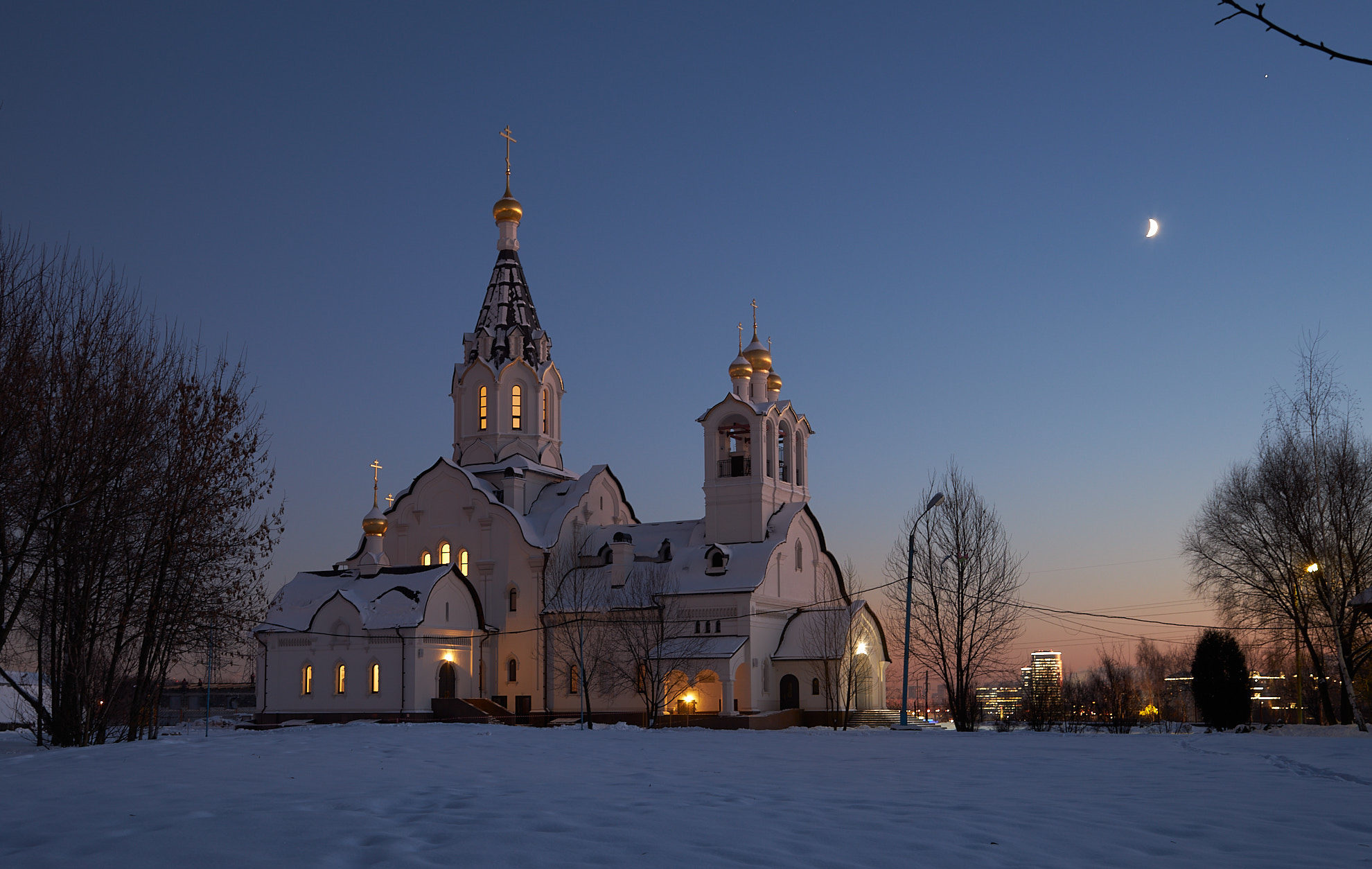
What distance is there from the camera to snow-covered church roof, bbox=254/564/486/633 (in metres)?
39.5

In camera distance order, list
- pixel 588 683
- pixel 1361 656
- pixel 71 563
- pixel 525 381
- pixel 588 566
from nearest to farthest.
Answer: pixel 71 563 < pixel 1361 656 < pixel 588 683 < pixel 588 566 < pixel 525 381

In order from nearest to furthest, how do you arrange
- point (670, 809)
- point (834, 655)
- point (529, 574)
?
point (670, 809), point (834, 655), point (529, 574)

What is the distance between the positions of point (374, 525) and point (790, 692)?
17527 millimetres

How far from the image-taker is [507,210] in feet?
159

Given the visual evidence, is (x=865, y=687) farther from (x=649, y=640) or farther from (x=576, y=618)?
(x=576, y=618)

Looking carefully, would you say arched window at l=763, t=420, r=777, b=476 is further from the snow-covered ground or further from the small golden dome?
the snow-covered ground

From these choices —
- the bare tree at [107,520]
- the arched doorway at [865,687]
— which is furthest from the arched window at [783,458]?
the bare tree at [107,520]

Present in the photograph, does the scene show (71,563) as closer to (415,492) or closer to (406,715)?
(406,715)

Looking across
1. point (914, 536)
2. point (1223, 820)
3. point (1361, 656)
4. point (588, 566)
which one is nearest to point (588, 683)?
point (588, 566)

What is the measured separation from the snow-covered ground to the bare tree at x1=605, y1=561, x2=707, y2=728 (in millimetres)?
22968

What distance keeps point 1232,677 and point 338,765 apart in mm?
21895

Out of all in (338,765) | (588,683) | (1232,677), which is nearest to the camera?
(338,765)

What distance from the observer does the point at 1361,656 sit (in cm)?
2781

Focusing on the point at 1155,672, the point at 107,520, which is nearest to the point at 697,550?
the point at 107,520
